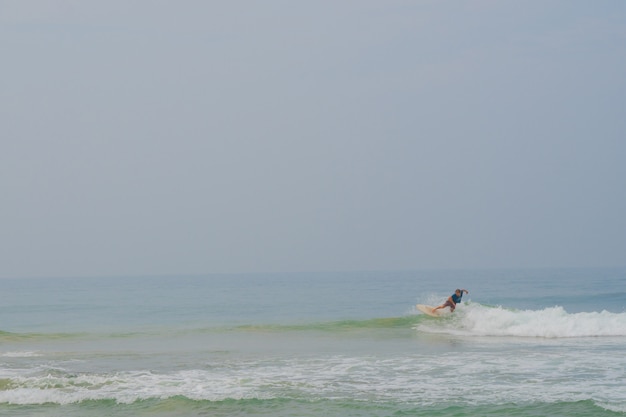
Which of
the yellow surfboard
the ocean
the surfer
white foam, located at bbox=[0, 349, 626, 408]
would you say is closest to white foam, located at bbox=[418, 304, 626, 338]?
the ocean

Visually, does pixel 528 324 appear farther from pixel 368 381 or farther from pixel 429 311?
pixel 368 381

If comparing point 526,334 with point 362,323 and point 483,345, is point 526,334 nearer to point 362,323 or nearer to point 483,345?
point 483,345

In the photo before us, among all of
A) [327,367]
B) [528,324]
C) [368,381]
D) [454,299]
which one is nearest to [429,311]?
[454,299]

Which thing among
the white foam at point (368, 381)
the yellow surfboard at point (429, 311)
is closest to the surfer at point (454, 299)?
the yellow surfboard at point (429, 311)

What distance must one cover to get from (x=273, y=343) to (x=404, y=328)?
6.70 meters

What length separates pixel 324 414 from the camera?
1468cm

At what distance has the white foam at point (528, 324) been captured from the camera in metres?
28.6

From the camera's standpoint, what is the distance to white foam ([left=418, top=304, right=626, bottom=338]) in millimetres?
28594

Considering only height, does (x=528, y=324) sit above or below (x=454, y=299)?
below

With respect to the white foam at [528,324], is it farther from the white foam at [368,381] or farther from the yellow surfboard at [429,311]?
the white foam at [368,381]

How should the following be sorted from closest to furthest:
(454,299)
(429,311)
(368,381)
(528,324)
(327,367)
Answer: (368,381) → (327,367) → (528,324) → (454,299) → (429,311)

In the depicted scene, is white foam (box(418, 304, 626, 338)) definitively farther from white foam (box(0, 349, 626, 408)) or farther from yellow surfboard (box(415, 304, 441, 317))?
white foam (box(0, 349, 626, 408))

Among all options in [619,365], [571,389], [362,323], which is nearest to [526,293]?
[362,323]

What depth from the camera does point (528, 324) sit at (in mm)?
29844
